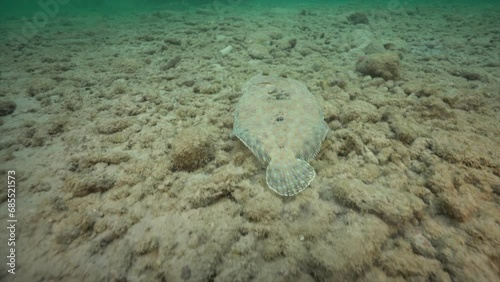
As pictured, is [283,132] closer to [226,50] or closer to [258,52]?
[258,52]

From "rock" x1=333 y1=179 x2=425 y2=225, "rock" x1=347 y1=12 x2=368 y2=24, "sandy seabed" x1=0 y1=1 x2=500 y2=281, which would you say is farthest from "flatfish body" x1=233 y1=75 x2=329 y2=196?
"rock" x1=347 y1=12 x2=368 y2=24

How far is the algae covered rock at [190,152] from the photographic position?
114 inches

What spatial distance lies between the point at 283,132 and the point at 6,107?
4.54m

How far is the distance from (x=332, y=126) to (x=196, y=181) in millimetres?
1975

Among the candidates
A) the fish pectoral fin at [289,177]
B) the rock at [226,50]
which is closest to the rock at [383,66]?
the fish pectoral fin at [289,177]

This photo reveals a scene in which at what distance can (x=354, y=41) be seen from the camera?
7758 mm

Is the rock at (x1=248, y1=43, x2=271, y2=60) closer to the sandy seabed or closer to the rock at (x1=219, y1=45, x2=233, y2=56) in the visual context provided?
the rock at (x1=219, y1=45, x2=233, y2=56)

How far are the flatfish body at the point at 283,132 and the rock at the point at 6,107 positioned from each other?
3829mm

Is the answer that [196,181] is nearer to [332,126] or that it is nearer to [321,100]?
[332,126]

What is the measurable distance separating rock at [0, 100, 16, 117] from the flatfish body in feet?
12.6

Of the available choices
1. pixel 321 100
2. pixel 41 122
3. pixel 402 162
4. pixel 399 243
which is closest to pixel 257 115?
pixel 321 100

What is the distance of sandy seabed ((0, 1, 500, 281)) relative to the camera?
204 cm

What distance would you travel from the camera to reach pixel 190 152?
290 cm

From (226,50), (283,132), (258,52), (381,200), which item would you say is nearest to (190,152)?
(283,132)
